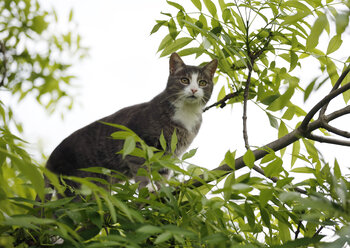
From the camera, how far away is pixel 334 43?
5.28 feet

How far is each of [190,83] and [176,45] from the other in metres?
1.59

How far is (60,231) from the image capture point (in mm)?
990

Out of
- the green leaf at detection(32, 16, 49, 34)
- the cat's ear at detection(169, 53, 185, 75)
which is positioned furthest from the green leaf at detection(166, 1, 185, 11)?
the cat's ear at detection(169, 53, 185, 75)

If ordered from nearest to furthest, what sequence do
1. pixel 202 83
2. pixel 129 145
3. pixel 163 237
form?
pixel 163 237 → pixel 129 145 → pixel 202 83

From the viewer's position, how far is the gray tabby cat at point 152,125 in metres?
3.18

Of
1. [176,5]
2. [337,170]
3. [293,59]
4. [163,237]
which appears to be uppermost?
[176,5]

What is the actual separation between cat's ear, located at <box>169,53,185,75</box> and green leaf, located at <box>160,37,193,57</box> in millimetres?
1737

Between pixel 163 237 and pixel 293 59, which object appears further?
pixel 293 59

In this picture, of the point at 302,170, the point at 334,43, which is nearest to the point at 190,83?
the point at 334,43

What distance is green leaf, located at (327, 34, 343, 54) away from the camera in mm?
1609

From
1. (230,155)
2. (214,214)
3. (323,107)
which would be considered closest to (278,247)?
(214,214)

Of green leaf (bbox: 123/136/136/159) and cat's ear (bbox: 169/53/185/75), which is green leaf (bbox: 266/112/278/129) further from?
cat's ear (bbox: 169/53/185/75)

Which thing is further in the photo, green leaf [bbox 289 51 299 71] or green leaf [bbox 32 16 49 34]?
green leaf [bbox 32 16 49 34]

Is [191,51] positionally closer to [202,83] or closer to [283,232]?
[283,232]
